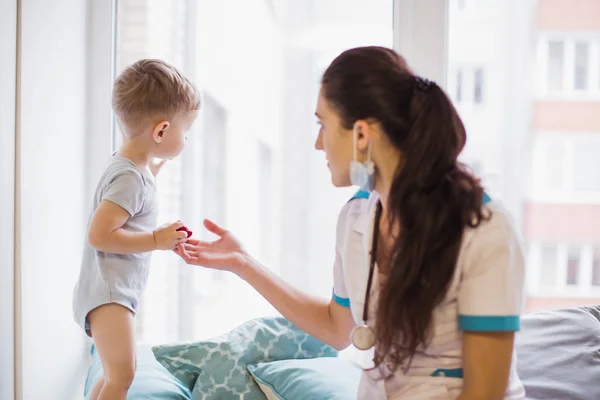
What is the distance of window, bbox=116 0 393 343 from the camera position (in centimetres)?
218

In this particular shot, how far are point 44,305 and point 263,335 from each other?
610mm

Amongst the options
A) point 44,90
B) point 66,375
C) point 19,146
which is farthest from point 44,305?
point 44,90

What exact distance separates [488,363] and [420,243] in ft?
0.81

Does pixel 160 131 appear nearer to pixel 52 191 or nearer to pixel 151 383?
pixel 52 191

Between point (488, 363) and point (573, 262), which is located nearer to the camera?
point (488, 363)

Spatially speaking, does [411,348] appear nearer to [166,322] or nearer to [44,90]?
[44,90]

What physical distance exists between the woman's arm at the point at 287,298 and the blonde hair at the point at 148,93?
A: 0.31 m

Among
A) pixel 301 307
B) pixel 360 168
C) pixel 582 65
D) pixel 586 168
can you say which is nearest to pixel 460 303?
pixel 360 168

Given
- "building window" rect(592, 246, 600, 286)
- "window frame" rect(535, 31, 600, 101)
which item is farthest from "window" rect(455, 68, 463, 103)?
"building window" rect(592, 246, 600, 286)

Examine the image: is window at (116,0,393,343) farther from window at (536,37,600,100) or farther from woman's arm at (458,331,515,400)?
woman's arm at (458,331,515,400)

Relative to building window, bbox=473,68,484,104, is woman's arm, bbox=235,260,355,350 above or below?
below

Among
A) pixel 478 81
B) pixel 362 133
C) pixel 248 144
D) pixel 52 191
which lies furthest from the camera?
pixel 248 144

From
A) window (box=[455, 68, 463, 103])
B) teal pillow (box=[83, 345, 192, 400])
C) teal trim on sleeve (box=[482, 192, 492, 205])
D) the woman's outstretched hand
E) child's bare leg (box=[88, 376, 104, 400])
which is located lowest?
teal pillow (box=[83, 345, 192, 400])

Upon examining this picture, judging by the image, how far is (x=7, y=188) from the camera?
1.55 m
